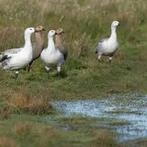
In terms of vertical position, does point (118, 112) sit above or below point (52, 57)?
below

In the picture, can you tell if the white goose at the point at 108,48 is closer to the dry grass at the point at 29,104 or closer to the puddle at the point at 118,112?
the puddle at the point at 118,112

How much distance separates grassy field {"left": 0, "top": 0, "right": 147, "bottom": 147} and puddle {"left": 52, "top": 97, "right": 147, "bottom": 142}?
0.41 m

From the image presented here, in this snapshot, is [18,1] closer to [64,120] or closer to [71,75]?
[71,75]

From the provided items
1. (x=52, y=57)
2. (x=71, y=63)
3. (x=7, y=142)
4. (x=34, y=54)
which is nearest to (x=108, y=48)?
(x=71, y=63)

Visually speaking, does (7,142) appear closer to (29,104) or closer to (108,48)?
(29,104)

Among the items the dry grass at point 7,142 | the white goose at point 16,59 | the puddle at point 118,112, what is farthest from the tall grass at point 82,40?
the dry grass at point 7,142

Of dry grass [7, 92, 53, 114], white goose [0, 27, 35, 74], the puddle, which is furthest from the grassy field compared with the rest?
the puddle

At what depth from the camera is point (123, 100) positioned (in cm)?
1329

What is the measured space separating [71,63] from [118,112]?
14.8ft

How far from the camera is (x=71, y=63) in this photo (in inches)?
643

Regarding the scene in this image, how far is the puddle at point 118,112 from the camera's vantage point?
34.3 feet

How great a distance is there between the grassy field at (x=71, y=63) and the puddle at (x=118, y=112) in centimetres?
41

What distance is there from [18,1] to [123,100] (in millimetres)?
10106

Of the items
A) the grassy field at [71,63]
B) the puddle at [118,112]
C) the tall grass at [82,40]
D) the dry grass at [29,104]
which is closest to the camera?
the puddle at [118,112]
